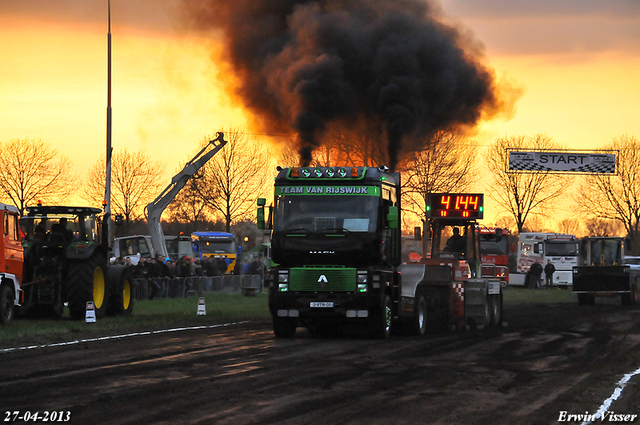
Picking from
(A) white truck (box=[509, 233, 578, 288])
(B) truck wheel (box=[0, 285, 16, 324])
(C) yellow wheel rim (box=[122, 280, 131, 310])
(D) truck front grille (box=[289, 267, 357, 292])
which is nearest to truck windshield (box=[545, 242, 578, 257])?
(A) white truck (box=[509, 233, 578, 288])

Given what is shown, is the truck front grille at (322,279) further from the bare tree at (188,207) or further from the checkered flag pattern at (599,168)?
the bare tree at (188,207)

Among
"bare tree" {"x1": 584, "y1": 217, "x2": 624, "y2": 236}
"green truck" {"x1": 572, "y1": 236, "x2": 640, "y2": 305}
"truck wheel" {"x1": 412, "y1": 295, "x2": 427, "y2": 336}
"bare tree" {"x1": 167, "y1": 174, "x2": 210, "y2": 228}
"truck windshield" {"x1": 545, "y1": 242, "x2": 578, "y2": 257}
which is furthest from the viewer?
"bare tree" {"x1": 584, "y1": 217, "x2": 624, "y2": 236}

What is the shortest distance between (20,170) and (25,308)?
41.0 meters

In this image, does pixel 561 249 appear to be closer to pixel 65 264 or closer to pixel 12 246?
pixel 65 264

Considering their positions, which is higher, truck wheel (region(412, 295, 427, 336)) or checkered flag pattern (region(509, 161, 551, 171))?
checkered flag pattern (region(509, 161, 551, 171))

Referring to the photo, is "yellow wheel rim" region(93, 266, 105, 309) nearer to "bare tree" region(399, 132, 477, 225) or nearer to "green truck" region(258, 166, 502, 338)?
"green truck" region(258, 166, 502, 338)

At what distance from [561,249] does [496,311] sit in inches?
1292

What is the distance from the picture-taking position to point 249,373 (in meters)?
11.8

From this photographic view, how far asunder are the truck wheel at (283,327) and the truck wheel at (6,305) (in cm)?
538

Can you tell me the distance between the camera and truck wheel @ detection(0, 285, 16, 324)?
17.8 meters

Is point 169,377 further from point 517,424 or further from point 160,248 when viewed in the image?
point 160,248

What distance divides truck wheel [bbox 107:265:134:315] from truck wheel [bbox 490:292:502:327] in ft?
29.7

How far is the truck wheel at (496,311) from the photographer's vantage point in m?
22.5

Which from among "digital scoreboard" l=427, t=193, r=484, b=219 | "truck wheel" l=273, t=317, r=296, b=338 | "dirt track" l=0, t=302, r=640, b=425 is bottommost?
"dirt track" l=0, t=302, r=640, b=425
